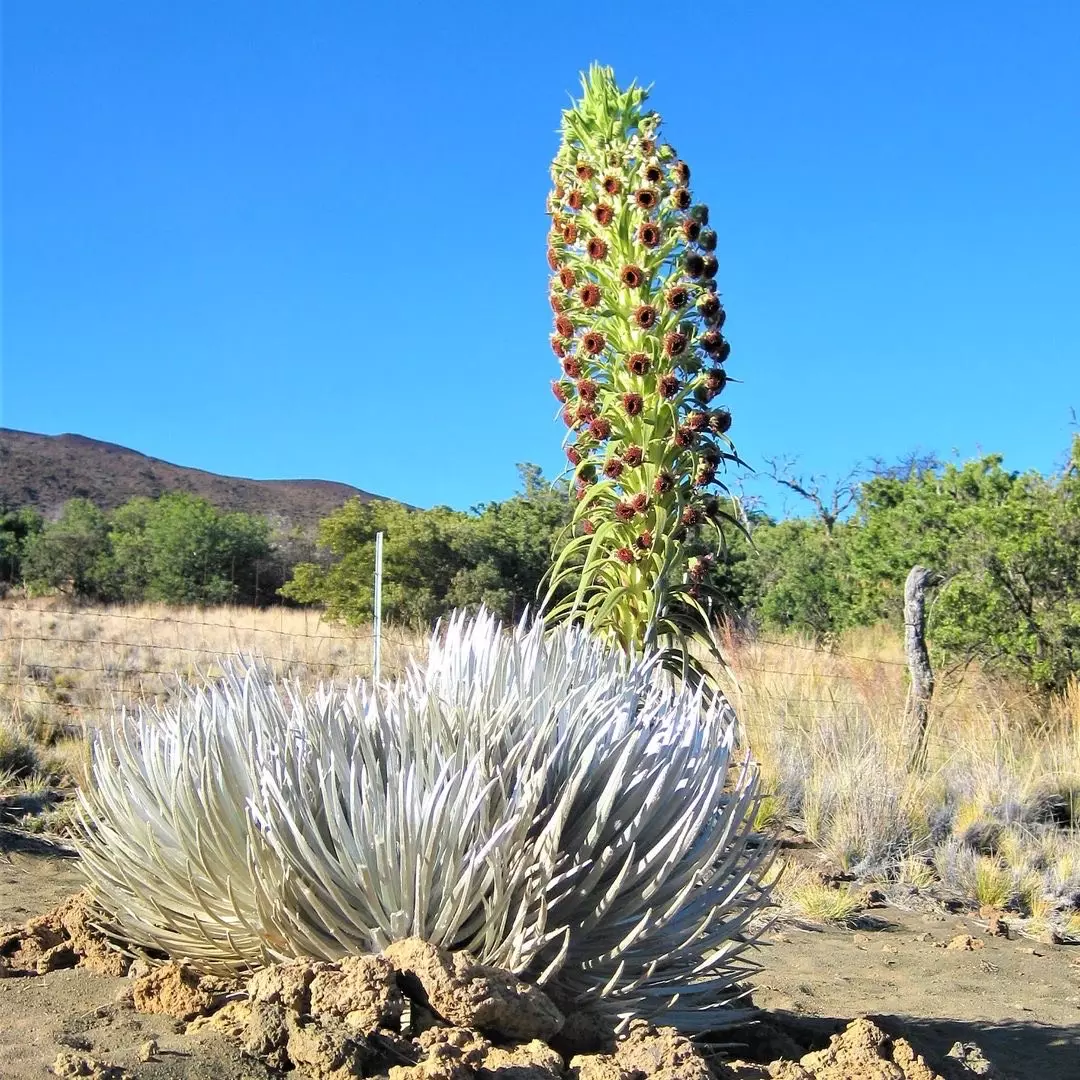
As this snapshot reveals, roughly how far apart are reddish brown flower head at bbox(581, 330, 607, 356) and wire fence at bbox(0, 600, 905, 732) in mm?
1319

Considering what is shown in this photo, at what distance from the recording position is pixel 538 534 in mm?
23719

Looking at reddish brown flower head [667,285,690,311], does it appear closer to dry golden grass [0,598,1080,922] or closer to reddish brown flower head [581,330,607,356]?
reddish brown flower head [581,330,607,356]

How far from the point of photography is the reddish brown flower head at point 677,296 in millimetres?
4555

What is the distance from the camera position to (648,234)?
4676 millimetres

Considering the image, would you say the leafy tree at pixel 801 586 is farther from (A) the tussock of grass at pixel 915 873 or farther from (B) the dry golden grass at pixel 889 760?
(A) the tussock of grass at pixel 915 873

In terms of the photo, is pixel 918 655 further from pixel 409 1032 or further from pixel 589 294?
pixel 409 1032

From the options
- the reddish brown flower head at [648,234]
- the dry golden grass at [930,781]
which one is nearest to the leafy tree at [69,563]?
the dry golden grass at [930,781]

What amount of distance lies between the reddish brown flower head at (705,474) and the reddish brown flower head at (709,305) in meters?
0.54

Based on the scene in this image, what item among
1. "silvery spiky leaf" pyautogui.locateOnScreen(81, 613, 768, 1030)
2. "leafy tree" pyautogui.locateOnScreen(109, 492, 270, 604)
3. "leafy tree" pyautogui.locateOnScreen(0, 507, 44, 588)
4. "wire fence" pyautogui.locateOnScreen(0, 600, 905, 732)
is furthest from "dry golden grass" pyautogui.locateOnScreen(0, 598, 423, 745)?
"leafy tree" pyautogui.locateOnScreen(0, 507, 44, 588)

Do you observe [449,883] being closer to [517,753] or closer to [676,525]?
[517,753]

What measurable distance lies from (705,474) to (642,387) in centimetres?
41

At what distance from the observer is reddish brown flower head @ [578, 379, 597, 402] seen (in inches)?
183

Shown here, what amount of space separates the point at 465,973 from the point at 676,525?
8.75 feet

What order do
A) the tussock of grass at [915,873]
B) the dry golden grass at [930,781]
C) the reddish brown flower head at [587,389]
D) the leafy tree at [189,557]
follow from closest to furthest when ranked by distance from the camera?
1. the reddish brown flower head at [587,389]
2. the tussock of grass at [915,873]
3. the dry golden grass at [930,781]
4. the leafy tree at [189,557]
